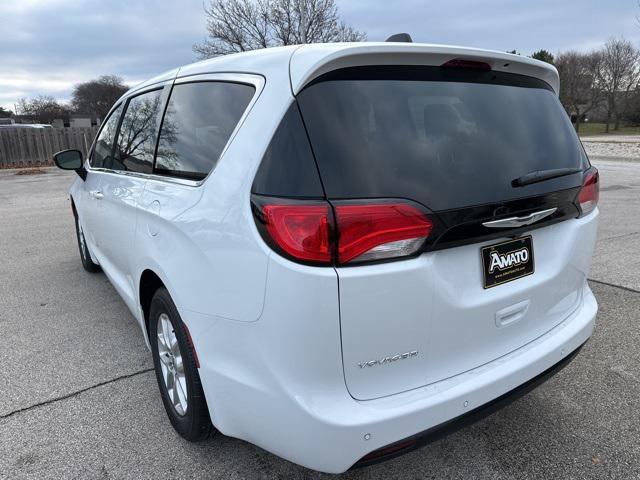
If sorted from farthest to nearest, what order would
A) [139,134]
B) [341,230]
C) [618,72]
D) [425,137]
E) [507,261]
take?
[618,72] < [139,134] < [507,261] < [425,137] < [341,230]

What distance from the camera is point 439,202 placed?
1701 millimetres

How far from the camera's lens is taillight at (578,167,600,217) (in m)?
2.26

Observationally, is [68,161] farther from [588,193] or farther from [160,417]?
[588,193]

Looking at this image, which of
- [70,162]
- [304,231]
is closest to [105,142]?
[70,162]

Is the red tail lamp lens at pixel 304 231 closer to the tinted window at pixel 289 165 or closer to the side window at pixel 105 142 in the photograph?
the tinted window at pixel 289 165

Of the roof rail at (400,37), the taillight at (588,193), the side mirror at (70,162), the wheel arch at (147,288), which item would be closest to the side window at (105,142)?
the side mirror at (70,162)

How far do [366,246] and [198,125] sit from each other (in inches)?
43.7

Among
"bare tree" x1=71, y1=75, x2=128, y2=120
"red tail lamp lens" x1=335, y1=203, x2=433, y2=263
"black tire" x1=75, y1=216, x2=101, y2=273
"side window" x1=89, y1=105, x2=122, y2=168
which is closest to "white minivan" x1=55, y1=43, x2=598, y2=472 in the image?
"red tail lamp lens" x1=335, y1=203, x2=433, y2=263

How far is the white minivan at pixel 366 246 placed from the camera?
161 cm

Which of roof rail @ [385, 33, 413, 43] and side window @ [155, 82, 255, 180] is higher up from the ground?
roof rail @ [385, 33, 413, 43]

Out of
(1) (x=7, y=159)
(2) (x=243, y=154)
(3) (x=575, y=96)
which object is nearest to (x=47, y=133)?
(1) (x=7, y=159)

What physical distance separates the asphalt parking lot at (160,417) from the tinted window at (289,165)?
4.38 feet

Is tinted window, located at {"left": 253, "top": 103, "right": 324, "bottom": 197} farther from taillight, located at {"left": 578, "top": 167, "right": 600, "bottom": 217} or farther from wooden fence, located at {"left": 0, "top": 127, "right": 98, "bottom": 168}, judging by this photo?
wooden fence, located at {"left": 0, "top": 127, "right": 98, "bottom": 168}

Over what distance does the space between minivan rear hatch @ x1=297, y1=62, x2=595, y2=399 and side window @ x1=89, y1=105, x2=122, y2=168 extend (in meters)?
2.48
